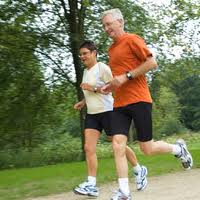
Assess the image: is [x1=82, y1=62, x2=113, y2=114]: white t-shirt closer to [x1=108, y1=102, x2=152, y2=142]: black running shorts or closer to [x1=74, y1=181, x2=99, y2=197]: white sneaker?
[x1=108, y1=102, x2=152, y2=142]: black running shorts

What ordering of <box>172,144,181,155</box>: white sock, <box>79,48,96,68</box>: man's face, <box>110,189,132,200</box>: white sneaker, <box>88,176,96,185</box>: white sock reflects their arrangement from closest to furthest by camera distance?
<box>110,189,132,200</box>: white sneaker → <box>88,176,96,185</box>: white sock → <box>79,48,96,68</box>: man's face → <box>172,144,181,155</box>: white sock

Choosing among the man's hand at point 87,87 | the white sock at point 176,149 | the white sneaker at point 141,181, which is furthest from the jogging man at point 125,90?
the white sock at point 176,149

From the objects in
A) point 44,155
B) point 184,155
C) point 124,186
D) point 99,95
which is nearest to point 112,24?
point 99,95

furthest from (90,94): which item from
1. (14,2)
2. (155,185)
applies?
(14,2)

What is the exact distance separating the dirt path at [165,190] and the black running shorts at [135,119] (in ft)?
2.38

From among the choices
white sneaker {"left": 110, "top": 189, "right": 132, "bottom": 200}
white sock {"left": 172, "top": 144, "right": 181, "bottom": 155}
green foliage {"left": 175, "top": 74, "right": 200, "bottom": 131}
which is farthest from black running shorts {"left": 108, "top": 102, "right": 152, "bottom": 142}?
green foliage {"left": 175, "top": 74, "right": 200, "bottom": 131}

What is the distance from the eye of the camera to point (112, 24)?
5875 millimetres

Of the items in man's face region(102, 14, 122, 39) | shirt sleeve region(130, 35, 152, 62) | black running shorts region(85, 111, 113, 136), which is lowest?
black running shorts region(85, 111, 113, 136)

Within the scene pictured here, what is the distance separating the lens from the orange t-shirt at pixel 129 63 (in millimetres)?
5875

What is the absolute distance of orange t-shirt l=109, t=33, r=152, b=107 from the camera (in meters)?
5.88

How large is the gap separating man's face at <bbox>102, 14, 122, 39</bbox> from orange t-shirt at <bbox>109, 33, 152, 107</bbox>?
0.30 ft

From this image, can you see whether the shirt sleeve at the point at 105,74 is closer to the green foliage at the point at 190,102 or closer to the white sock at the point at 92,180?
the white sock at the point at 92,180

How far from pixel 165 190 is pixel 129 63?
1.73m

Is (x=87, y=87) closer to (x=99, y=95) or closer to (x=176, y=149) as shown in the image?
(x=99, y=95)
